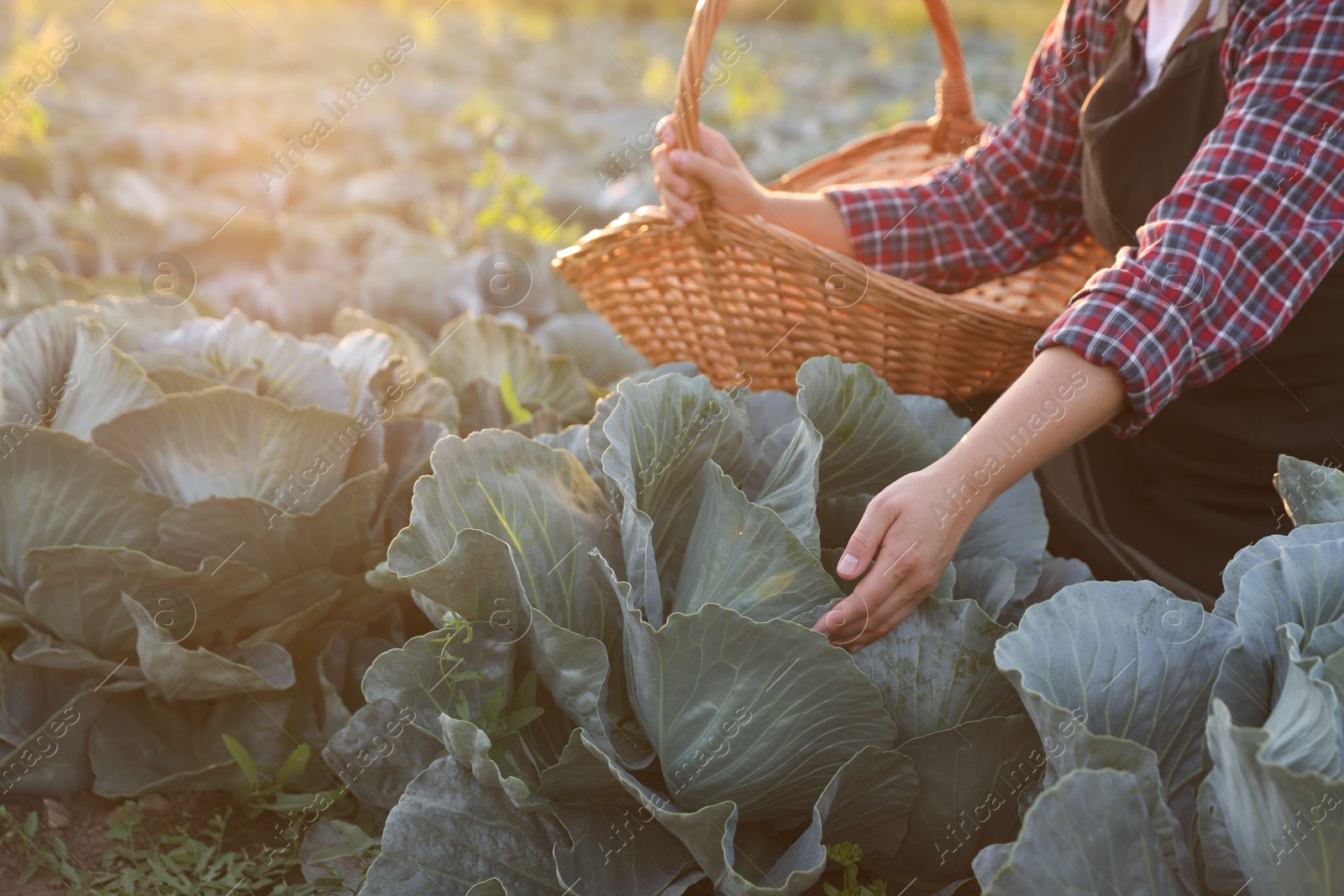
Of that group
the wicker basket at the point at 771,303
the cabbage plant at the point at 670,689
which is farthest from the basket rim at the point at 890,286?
the cabbage plant at the point at 670,689

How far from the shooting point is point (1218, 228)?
113 cm

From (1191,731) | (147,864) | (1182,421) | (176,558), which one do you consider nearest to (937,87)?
(1182,421)

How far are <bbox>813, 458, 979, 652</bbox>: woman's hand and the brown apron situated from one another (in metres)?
0.56

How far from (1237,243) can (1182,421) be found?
432 mm

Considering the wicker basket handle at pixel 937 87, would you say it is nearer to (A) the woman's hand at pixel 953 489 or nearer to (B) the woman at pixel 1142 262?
(B) the woman at pixel 1142 262

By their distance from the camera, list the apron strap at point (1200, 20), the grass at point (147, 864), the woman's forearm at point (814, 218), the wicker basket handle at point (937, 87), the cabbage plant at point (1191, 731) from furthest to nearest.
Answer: the woman's forearm at point (814, 218) < the wicker basket handle at point (937, 87) < the apron strap at point (1200, 20) < the grass at point (147, 864) < the cabbage plant at point (1191, 731)

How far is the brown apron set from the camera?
4.50 ft

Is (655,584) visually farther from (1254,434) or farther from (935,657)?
(1254,434)

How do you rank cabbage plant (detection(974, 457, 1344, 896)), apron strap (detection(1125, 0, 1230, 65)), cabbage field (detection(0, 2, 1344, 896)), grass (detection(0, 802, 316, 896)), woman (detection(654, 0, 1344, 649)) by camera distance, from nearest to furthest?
cabbage plant (detection(974, 457, 1344, 896)) < cabbage field (detection(0, 2, 1344, 896)) < woman (detection(654, 0, 1344, 649)) < grass (detection(0, 802, 316, 896)) < apron strap (detection(1125, 0, 1230, 65))

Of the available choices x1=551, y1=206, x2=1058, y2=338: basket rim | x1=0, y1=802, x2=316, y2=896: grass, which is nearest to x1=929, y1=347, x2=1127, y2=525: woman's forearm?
x1=551, y1=206, x2=1058, y2=338: basket rim

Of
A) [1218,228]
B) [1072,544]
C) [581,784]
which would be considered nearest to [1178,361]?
[1218,228]

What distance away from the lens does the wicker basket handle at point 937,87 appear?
1.44 metres

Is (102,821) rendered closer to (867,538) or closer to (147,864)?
(147,864)

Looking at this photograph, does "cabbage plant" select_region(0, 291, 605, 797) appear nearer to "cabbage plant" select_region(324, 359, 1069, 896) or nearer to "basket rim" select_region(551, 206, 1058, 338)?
"cabbage plant" select_region(324, 359, 1069, 896)
